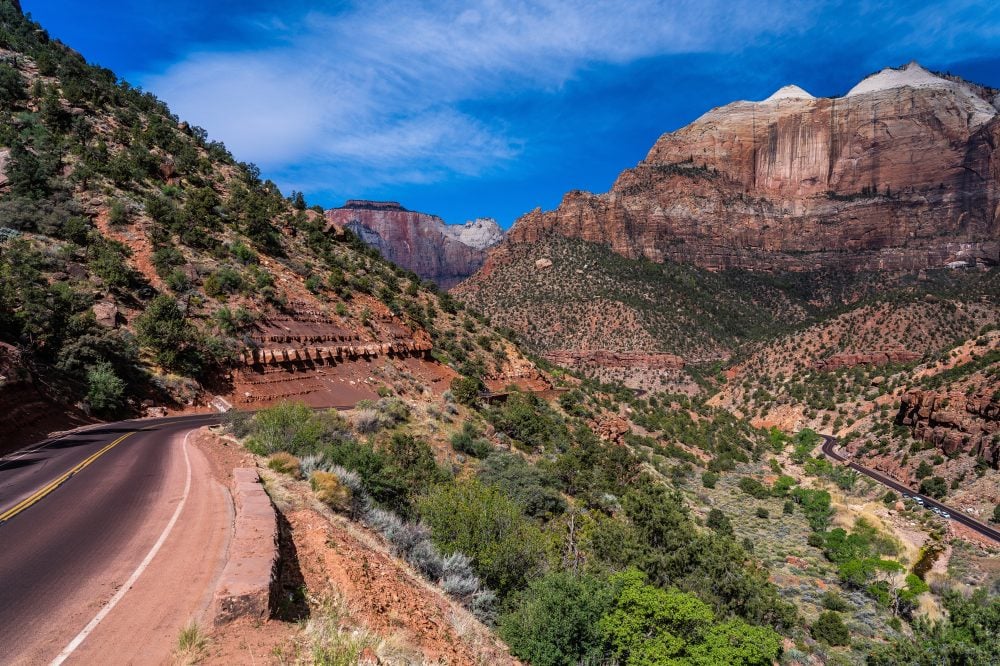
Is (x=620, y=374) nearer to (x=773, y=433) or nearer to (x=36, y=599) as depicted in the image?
(x=773, y=433)

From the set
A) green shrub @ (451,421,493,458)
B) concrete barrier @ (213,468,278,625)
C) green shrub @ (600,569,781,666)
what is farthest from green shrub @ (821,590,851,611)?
concrete barrier @ (213,468,278,625)

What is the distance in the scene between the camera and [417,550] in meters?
10.5

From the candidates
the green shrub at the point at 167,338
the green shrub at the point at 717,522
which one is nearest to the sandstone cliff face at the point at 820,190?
the green shrub at the point at 717,522

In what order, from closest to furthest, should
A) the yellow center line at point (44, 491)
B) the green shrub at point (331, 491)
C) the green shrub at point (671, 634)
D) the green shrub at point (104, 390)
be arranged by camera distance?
the yellow center line at point (44, 491)
the green shrub at point (331, 491)
the green shrub at point (671, 634)
the green shrub at point (104, 390)

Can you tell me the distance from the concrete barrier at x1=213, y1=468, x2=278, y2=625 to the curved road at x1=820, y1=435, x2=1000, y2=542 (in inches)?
1662

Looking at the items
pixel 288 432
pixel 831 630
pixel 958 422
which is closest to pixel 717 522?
pixel 831 630


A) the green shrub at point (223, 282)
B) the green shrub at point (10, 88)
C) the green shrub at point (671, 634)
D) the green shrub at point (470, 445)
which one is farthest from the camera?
the green shrub at point (10, 88)

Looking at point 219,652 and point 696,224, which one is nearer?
point 219,652

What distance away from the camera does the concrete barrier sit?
5.11 m

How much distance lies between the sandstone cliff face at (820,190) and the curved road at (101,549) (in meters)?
113

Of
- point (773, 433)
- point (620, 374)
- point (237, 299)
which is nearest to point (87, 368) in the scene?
point (237, 299)

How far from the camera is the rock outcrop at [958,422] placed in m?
38.7

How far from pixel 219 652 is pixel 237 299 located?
2778cm

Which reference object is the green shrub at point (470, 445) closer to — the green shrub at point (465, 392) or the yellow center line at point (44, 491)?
the green shrub at point (465, 392)
